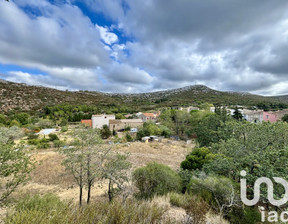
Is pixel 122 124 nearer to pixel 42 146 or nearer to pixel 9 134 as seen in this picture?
pixel 42 146

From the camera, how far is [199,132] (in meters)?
21.4

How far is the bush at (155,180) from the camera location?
7890 mm

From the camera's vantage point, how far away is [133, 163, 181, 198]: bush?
7.89 m

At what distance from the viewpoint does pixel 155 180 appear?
26.6ft

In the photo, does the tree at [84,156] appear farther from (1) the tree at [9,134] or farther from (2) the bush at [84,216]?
(2) the bush at [84,216]

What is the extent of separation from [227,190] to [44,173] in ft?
55.0

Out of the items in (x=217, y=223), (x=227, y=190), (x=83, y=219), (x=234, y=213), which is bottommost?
(x=234, y=213)

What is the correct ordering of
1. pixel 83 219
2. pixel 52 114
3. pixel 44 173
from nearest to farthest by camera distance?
pixel 83 219 < pixel 44 173 < pixel 52 114

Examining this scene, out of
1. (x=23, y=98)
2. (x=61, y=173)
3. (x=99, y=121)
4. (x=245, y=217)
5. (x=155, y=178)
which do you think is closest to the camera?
(x=245, y=217)

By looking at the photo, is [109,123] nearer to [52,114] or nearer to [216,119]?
[52,114]

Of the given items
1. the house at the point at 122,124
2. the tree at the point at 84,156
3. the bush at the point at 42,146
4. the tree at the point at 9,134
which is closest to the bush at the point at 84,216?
the tree at the point at 84,156

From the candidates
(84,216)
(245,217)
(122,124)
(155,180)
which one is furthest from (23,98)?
(245,217)

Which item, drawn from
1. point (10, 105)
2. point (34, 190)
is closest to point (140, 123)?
point (34, 190)

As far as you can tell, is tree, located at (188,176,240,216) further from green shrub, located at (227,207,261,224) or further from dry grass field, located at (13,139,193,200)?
dry grass field, located at (13,139,193,200)
